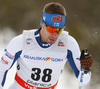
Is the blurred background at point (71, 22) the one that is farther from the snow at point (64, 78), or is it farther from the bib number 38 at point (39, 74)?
the bib number 38 at point (39, 74)

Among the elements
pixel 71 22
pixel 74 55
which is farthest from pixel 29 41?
pixel 71 22

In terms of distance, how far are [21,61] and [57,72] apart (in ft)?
1.75

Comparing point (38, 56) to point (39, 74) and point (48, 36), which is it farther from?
point (48, 36)

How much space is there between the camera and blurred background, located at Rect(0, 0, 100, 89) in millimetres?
8188

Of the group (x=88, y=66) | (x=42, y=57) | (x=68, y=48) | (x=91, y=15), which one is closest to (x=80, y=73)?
(x=88, y=66)

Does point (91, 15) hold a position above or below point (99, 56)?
above

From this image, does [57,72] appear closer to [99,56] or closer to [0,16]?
[99,56]

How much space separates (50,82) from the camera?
2.87 meters

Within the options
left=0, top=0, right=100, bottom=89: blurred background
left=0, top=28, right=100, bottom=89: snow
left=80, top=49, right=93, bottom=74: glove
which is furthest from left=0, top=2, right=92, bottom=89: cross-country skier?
left=0, top=0, right=100, bottom=89: blurred background

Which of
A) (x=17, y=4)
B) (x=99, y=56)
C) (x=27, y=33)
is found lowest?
(x=99, y=56)

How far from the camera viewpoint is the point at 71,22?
27.6ft

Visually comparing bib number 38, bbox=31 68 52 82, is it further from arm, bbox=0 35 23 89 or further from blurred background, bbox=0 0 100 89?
blurred background, bbox=0 0 100 89

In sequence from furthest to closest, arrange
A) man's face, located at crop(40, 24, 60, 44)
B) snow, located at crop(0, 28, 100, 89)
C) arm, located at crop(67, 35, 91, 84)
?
snow, located at crop(0, 28, 100, 89) < arm, located at crop(67, 35, 91, 84) < man's face, located at crop(40, 24, 60, 44)

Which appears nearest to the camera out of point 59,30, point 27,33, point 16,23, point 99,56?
point 59,30
